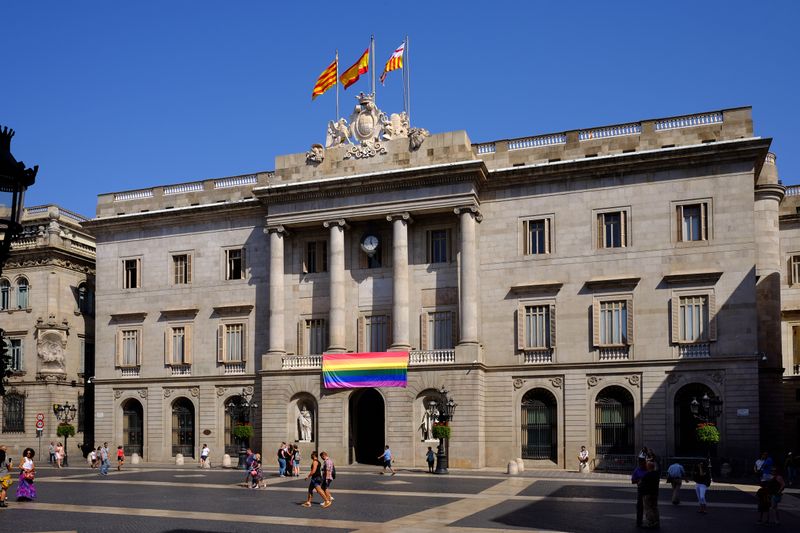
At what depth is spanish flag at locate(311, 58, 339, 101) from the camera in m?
53.9

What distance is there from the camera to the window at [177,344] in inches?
2190

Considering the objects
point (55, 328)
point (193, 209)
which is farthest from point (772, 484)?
point (55, 328)

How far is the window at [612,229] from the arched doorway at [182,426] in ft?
86.6

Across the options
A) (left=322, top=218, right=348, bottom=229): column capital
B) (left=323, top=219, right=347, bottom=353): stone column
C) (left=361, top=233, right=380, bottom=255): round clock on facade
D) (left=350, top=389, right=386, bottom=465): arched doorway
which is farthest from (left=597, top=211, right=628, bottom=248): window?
(left=350, top=389, right=386, bottom=465): arched doorway

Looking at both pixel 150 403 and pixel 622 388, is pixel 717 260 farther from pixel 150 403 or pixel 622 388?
pixel 150 403

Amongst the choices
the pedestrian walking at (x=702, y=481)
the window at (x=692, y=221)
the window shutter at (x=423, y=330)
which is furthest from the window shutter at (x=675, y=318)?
the pedestrian walking at (x=702, y=481)

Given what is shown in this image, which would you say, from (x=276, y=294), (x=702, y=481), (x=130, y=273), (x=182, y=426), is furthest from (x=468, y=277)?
(x=130, y=273)

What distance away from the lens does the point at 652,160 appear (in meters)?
46.2

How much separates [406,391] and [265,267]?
473 inches

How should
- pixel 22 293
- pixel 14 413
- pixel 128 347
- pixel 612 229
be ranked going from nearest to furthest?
pixel 612 229, pixel 128 347, pixel 14 413, pixel 22 293

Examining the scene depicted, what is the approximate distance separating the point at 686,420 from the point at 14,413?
141ft

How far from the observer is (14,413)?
6094 centimetres

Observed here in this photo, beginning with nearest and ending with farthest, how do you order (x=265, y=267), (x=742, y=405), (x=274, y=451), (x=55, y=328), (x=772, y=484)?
(x=772, y=484)
(x=742, y=405)
(x=274, y=451)
(x=265, y=267)
(x=55, y=328)

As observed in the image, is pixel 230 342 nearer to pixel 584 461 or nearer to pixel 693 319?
pixel 584 461
